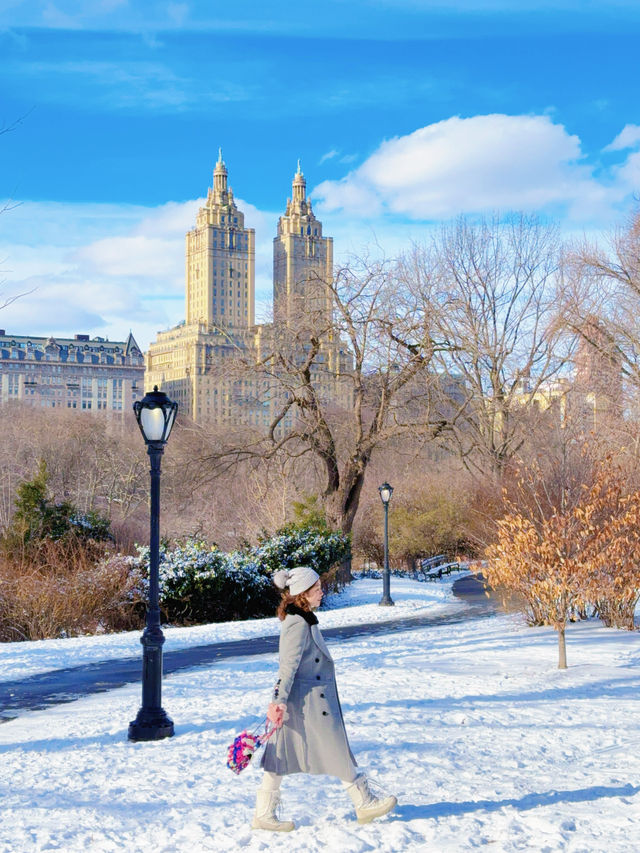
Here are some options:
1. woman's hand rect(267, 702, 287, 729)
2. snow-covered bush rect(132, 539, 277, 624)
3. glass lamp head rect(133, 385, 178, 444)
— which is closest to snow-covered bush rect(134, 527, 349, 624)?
snow-covered bush rect(132, 539, 277, 624)

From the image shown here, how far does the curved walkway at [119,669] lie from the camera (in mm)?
11352

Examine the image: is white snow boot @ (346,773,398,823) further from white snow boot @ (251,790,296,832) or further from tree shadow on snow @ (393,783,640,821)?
white snow boot @ (251,790,296,832)

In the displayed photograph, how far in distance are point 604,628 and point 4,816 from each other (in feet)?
43.2

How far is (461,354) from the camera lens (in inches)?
1407

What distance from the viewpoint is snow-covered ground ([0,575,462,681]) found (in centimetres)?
1468

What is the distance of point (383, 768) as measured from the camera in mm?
7422

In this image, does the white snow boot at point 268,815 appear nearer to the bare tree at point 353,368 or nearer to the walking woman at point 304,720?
the walking woman at point 304,720

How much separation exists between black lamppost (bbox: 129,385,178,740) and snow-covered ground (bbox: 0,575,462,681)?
16.3ft

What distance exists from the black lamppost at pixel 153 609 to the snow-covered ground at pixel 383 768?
24cm

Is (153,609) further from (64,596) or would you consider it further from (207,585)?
(207,585)

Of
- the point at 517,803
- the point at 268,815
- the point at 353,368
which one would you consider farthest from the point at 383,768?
the point at 353,368

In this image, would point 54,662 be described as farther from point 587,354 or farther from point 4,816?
point 587,354

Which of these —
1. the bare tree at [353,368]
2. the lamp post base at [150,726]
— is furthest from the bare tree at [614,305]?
the lamp post base at [150,726]

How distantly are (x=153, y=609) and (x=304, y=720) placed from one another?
371 cm
